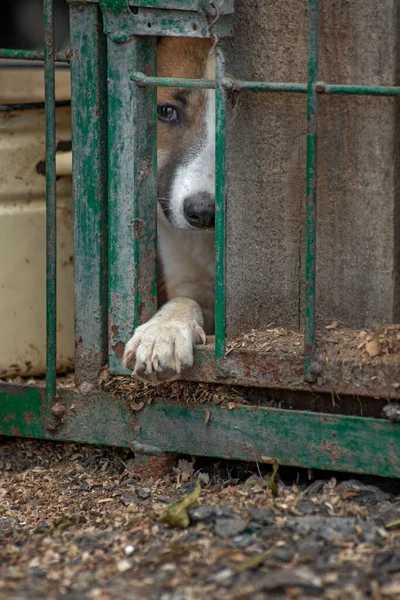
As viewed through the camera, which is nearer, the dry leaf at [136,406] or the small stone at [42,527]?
the small stone at [42,527]

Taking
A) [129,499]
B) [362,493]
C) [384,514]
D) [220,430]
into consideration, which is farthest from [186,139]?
[384,514]

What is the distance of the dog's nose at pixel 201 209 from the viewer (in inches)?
135

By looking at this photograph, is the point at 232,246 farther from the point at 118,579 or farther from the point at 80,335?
the point at 118,579

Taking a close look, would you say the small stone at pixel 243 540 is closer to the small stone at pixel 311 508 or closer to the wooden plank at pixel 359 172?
the small stone at pixel 311 508

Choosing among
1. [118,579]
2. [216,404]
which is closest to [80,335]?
[216,404]

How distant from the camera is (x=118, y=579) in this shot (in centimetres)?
230

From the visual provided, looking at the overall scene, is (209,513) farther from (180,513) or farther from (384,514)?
(384,514)

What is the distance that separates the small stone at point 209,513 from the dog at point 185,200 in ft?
1.82

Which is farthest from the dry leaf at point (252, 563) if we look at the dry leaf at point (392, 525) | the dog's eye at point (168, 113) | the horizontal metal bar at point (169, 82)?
the dog's eye at point (168, 113)

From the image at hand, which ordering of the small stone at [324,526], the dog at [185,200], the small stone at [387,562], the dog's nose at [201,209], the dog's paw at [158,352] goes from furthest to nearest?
the dog's nose at [201,209] < the dog at [185,200] < the dog's paw at [158,352] < the small stone at [324,526] < the small stone at [387,562]

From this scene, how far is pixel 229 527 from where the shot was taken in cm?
254

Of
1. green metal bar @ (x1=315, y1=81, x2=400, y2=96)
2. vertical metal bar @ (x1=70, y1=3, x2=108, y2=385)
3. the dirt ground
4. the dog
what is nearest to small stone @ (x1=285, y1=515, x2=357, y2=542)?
the dirt ground

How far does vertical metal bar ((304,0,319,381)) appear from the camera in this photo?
2.62m

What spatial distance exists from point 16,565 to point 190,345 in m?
0.90
